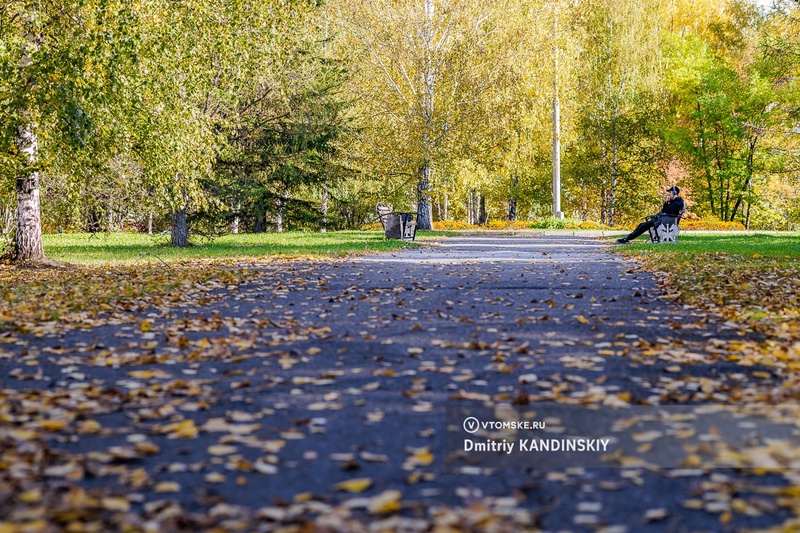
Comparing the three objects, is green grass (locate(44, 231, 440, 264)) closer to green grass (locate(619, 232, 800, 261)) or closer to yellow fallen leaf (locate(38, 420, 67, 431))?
green grass (locate(619, 232, 800, 261))

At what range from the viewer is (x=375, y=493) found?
3.58m

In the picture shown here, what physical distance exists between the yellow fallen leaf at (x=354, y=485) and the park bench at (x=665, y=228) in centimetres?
1913

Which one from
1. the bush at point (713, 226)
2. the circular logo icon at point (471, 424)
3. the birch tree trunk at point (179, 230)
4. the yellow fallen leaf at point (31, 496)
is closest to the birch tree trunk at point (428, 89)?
the birch tree trunk at point (179, 230)

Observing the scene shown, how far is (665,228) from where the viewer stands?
71.1 ft

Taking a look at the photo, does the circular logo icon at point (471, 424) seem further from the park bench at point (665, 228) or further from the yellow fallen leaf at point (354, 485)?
the park bench at point (665, 228)

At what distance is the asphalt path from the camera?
346cm

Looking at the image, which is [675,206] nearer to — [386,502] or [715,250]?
[715,250]

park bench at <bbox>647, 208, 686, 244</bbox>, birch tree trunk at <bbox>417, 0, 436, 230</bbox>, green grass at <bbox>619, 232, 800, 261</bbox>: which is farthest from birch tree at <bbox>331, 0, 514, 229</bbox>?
green grass at <bbox>619, 232, 800, 261</bbox>

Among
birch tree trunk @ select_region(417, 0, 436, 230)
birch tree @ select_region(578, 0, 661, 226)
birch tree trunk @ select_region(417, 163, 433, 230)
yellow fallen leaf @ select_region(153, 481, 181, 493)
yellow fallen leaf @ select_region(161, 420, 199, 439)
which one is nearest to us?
yellow fallen leaf @ select_region(153, 481, 181, 493)

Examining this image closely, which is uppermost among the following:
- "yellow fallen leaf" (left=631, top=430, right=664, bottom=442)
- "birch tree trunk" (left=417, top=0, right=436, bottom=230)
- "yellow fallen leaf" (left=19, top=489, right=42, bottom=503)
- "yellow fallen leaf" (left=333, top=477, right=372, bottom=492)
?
"birch tree trunk" (left=417, top=0, right=436, bottom=230)

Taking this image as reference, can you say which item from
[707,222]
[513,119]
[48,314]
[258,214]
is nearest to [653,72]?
[707,222]

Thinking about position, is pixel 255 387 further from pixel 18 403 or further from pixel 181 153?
pixel 181 153

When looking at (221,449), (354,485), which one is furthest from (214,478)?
(354,485)

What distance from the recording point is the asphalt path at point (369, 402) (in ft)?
11.3
